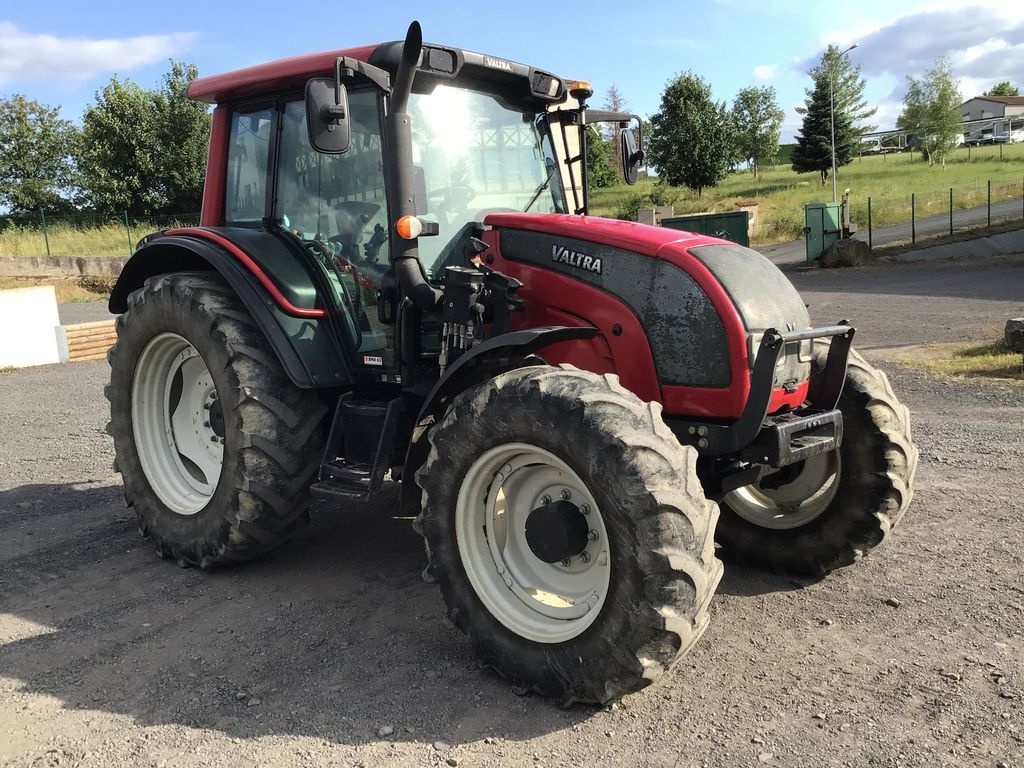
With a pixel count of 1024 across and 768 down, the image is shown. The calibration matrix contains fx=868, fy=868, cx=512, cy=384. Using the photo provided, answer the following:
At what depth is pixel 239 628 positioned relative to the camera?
4039mm

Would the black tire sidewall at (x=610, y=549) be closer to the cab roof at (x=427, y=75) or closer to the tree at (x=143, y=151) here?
the cab roof at (x=427, y=75)

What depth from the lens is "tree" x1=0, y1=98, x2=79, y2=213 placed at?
41375 millimetres

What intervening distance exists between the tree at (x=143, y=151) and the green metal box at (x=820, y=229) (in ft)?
72.0

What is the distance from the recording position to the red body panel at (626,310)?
138 inches

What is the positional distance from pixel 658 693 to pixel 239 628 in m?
1.96

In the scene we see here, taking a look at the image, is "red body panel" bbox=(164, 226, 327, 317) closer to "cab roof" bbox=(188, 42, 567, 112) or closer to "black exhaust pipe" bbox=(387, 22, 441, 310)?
"black exhaust pipe" bbox=(387, 22, 441, 310)

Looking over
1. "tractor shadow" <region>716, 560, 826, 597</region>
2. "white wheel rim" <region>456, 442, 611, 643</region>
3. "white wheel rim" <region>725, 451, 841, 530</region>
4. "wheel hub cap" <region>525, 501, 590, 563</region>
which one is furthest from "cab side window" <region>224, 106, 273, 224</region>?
"tractor shadow" <region>716, 560, 826, 597</region>

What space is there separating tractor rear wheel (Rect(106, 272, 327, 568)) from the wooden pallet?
912 cm

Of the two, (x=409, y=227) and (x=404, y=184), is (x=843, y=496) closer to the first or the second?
(x=409, y=227)

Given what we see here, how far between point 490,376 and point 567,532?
84 centimetres

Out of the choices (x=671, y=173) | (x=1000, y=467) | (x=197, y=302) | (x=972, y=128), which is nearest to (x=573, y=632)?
(x=197, y=302)

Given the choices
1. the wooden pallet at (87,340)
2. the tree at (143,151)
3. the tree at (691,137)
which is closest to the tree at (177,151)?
the tree at (143,151)

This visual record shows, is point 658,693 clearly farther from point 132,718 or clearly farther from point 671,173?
point 671,173

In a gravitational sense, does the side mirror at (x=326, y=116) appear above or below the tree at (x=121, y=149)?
below
